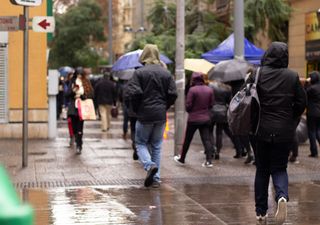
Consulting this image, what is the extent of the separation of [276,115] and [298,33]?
21.6m

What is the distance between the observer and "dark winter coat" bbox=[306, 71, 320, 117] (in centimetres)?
1282

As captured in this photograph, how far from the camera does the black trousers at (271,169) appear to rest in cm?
618

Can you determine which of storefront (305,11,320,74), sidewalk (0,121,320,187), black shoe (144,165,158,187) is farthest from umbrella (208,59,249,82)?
storefront (305,11,320,74)

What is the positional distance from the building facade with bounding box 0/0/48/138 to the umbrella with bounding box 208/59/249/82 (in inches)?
188

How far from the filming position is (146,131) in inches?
351

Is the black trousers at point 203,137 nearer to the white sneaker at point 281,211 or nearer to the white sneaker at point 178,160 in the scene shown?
the white sneaker at point 178,160

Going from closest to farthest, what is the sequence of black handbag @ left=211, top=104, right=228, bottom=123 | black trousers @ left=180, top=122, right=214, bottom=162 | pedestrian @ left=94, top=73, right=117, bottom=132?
1. black trousers @ left=180, top=122, right=214, bottom=162
2. black handbag @ left=211, top=104, right=228, bottom=123
3. pedestrian @ left=94, top=73, right=117, bottom=132

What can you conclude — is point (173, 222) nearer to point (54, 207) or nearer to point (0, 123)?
point (54, 207)

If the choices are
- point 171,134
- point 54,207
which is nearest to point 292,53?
point 171,134

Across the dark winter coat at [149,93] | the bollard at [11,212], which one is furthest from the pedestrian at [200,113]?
the bollard at [11,212]

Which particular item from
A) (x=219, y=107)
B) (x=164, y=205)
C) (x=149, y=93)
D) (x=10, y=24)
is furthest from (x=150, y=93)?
(x=219, y=107)

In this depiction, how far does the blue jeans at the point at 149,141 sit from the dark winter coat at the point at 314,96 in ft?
16.0

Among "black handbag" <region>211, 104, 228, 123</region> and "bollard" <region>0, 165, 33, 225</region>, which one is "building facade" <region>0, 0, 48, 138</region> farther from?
"bollard" <region>0, 165, 33, 225</region>

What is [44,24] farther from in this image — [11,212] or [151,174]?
[11,212]
